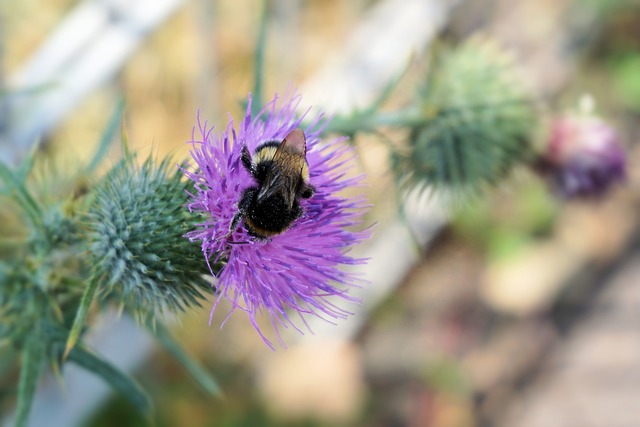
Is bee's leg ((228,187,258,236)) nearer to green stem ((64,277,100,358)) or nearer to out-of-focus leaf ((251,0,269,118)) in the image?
green stem ((64,277,100,358))

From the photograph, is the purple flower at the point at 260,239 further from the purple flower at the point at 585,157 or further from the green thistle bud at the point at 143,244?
the purple flower at the point at 585,157

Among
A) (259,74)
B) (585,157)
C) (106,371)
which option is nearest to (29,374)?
(106,371)

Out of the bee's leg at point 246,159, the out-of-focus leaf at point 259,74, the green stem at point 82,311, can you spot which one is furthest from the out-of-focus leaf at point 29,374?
the out-of-focus leaf at point 259,74

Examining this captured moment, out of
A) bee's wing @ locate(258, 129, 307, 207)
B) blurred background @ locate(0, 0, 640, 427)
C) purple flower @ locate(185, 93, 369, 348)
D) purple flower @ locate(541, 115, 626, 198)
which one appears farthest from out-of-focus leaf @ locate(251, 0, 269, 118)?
blurred background @ locate(0, 0, 640, 427)

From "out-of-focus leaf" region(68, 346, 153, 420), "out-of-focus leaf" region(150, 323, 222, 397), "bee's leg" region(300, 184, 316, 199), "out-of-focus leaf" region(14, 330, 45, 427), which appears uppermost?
"bee's leg" region(300, 184, 316, 199)

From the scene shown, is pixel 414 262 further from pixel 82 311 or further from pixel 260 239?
pixel 82 311

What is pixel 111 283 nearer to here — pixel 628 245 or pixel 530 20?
pixel 628 245
